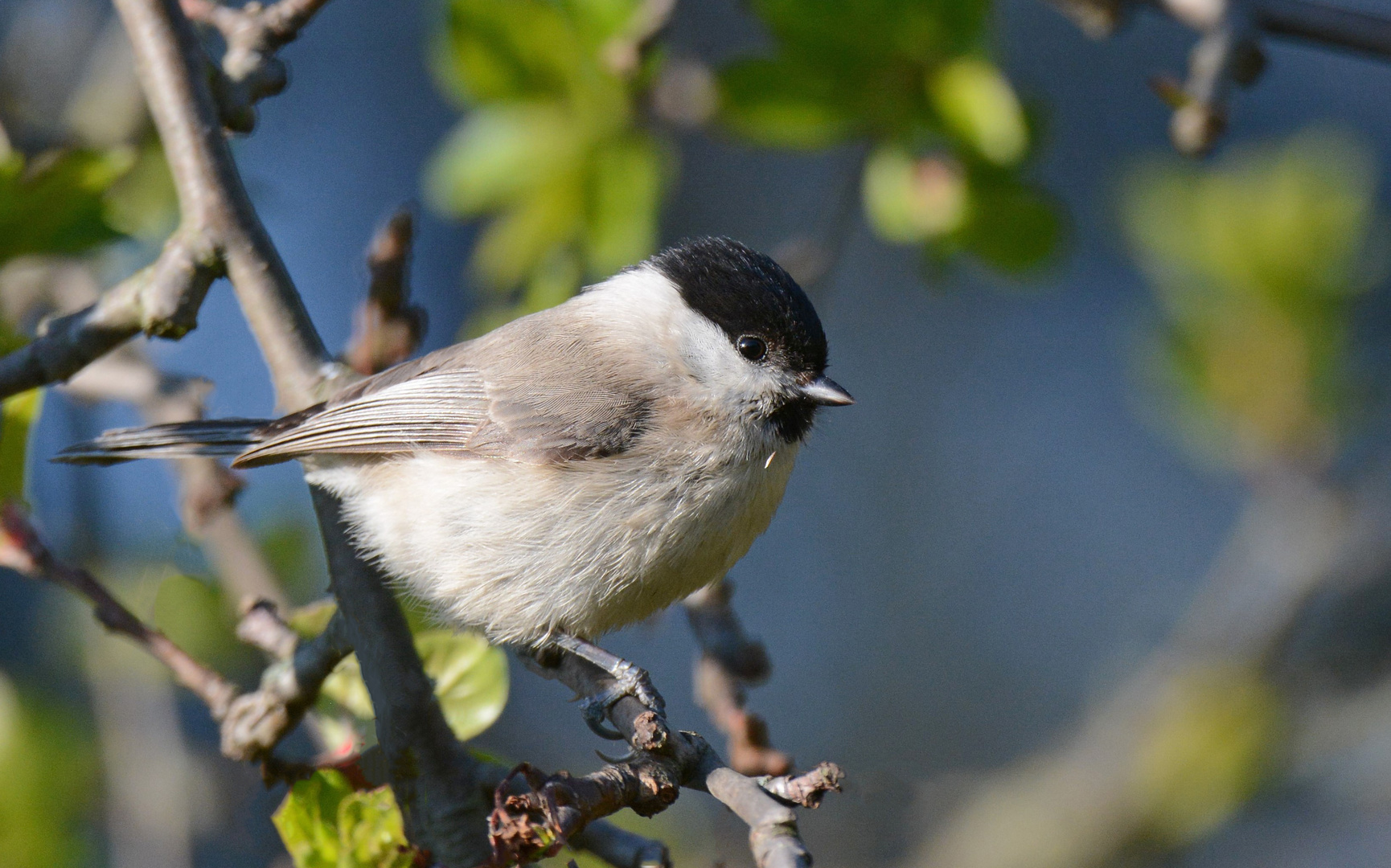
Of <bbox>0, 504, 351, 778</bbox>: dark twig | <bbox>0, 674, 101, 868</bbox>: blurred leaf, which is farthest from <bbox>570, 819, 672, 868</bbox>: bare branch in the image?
<bbox>0, 674, 101, 868</bbox>: blurred leaf

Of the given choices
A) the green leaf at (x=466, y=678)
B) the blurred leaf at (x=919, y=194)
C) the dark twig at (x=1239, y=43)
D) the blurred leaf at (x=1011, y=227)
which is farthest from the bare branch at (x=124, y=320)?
the dark twig at (x=1239, y=43)

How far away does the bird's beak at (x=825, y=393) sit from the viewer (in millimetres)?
1636

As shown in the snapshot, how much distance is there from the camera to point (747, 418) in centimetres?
163

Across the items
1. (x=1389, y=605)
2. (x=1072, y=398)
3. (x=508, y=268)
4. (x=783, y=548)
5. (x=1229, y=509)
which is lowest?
(x=508, y=268)

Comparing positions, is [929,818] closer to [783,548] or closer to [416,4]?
[783,548]

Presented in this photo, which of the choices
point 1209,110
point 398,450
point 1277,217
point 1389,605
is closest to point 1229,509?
point 1389,605

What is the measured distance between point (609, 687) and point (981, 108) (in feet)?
3.15

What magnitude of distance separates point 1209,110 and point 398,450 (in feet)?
4.08

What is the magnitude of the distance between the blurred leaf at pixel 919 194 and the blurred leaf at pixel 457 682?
921 mm

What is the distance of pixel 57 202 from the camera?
1.44 meters

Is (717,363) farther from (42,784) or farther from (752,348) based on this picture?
(42,784)

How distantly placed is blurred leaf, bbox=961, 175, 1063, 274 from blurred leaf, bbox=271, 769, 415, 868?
123 centimetres

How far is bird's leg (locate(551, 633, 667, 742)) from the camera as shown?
1.40 metres

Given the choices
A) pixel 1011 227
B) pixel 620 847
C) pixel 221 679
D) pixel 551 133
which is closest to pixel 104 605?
pixel 221 679
